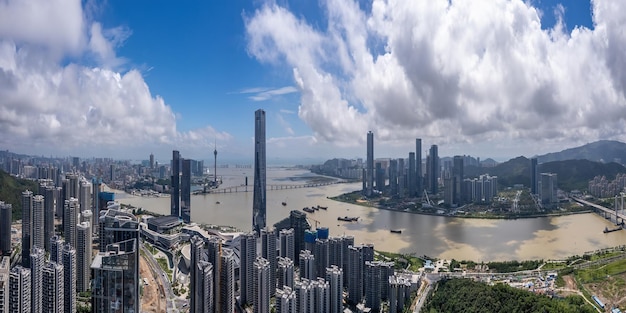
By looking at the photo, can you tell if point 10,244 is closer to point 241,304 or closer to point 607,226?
point 241,304

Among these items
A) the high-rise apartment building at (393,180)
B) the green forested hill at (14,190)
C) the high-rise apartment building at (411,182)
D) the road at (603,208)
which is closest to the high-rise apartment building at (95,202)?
the green forested hill at (14,190)

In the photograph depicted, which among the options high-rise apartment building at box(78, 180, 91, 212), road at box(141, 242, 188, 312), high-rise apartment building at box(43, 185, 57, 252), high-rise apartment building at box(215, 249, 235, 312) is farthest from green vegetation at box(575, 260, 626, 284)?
high-rise apartment building at box(78, 180, 91, 212)

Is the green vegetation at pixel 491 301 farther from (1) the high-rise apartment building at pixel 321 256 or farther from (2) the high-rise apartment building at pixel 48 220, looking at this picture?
(2) the high-rise apartment building at pixel 48 220

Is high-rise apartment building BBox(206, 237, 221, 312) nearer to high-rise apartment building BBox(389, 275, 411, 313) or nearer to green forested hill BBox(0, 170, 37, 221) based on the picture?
high-rise apartment building BBox(389, 275, 411, 313)

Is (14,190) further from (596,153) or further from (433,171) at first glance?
(596,153)

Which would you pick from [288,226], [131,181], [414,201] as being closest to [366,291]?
[288,226]

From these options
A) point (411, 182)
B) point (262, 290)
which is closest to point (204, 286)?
point (262, 290)
